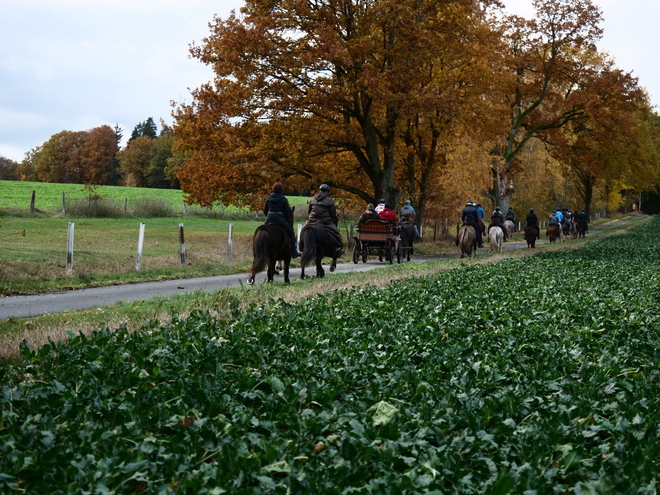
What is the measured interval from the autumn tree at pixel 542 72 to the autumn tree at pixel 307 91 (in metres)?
14.9

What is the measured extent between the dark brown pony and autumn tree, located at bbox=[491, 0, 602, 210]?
3013 centimetres

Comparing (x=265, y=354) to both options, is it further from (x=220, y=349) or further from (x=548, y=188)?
(x=548, y=188)

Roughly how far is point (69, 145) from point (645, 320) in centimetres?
10467

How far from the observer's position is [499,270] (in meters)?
18.0

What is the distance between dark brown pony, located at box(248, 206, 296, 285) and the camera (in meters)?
15.1

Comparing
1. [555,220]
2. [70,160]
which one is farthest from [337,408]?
[70,160]

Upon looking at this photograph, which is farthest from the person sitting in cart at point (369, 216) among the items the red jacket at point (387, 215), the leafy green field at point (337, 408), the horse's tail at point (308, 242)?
the leafy green field at point (337, 408)

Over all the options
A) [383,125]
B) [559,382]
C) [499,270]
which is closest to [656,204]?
[383,125]

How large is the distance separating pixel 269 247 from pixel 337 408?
10265mm

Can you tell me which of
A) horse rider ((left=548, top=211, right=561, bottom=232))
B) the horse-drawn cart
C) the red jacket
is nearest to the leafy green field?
the horse-drawn cart

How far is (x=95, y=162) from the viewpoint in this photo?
351 ft

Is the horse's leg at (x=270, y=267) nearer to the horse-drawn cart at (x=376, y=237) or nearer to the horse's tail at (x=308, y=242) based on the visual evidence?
the horse's tail at (x=308, y=242)

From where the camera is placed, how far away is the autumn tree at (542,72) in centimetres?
4472

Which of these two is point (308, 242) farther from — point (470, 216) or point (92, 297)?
point (470, 216)
